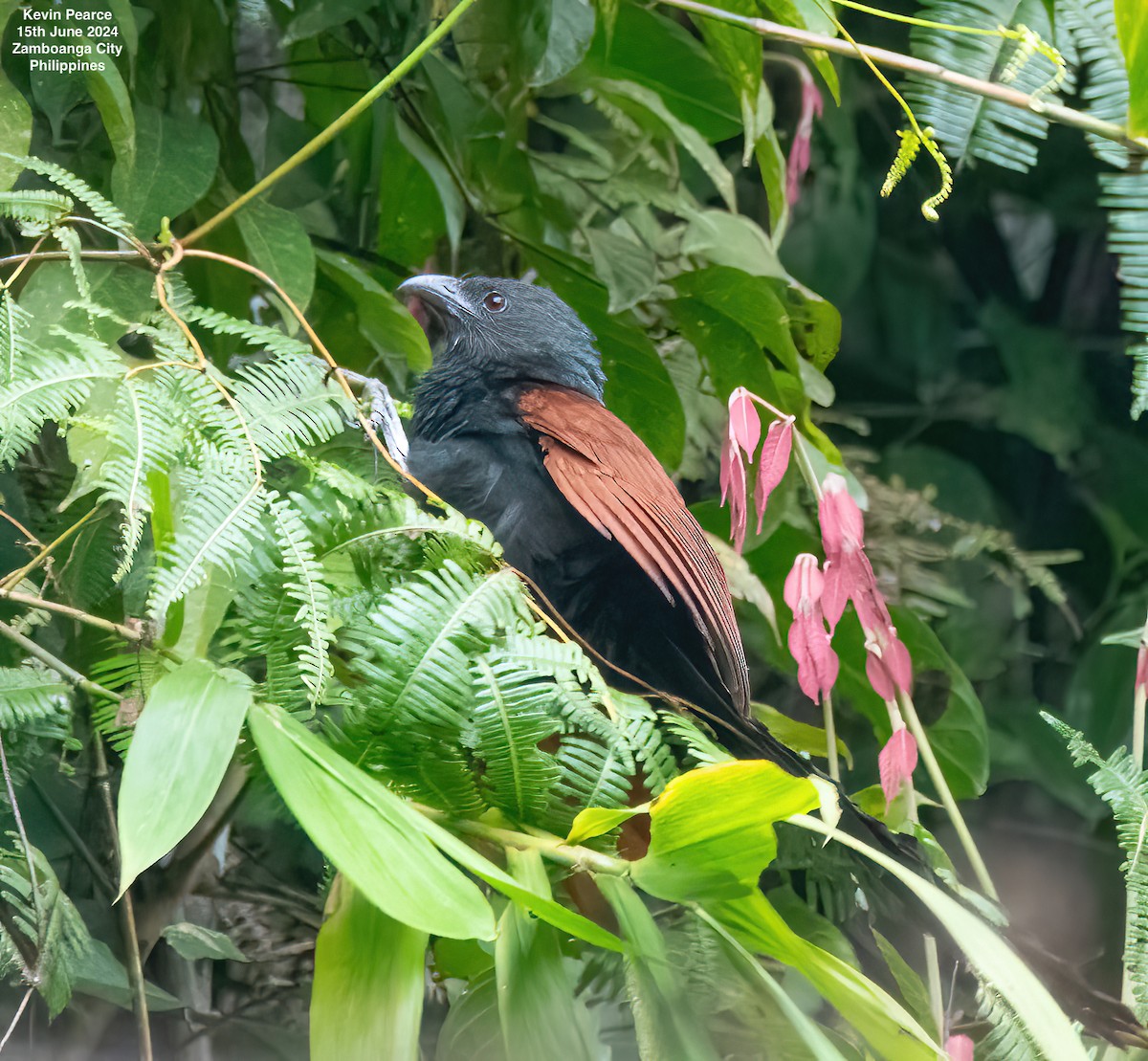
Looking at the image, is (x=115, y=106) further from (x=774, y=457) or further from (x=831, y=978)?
(x=831, y=978)

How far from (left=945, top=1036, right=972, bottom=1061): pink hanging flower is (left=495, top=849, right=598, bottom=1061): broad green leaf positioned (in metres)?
0.20

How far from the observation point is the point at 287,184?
2.22 ft

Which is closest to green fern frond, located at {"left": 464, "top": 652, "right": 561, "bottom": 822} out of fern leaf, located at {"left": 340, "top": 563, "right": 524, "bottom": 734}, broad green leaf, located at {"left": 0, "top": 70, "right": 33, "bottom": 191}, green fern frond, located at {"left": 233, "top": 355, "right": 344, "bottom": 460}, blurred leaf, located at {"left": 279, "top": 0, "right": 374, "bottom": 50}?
fern leaf, located at {"left": 340, "top": 563, "right": 524, "bottom": 734}

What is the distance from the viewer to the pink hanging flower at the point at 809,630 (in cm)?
62

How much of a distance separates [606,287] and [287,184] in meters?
0.22

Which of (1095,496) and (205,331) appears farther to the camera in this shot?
(1095,496)

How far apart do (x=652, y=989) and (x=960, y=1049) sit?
0.65ft

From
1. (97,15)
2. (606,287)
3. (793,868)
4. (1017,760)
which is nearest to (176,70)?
(97,15)

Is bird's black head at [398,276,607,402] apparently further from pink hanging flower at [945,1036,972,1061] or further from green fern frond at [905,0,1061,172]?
pink hanging flower at [945,1036,972,1061]

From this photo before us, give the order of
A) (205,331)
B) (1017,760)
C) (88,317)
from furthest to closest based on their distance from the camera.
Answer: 1. (1017,760)
2. (205,331)
3. (88,317)

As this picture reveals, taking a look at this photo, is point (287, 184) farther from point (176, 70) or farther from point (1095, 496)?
point (1095, 496)

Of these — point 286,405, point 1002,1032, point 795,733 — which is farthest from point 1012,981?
point 286,405

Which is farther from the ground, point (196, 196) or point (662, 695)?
point (196, 196)

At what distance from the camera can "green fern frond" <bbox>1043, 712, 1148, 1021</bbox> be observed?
56 centimetres
